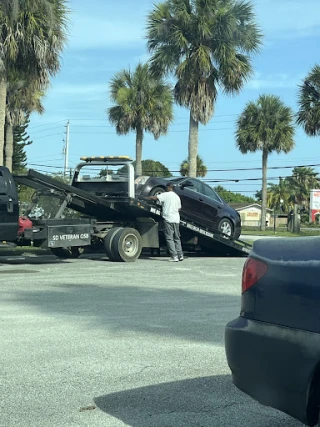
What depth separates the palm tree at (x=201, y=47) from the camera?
25.2m

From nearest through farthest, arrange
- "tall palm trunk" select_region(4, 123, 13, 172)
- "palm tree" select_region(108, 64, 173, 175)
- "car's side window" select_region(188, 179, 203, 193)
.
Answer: "car's side window" select_region(188, 179, 203, 193)
"tall palm trunk" select_region(4, 123, 13, 172)
"palm tree" select_region(108, 64, 173, 175)

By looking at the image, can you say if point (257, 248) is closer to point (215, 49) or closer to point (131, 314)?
point (131, 314)

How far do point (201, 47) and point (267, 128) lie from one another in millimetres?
21447

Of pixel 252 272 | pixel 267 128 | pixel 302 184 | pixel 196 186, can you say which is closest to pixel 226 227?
pixel 196 186

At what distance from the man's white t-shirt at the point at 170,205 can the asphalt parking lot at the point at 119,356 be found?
388cm

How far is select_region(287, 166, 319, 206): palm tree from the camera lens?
294ft

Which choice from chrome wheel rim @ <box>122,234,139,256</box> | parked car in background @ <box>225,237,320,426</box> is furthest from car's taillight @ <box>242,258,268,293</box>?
chrome wheel rim @ <box>122,234,139,256</box>

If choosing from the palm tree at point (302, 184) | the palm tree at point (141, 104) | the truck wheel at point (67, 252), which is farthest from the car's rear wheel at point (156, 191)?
the palm tree at point (302, 184)

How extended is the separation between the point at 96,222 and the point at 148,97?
18864mm

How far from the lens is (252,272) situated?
3973 mm

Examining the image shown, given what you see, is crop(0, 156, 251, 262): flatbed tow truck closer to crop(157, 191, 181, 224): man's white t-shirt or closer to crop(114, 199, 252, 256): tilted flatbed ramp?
crop(114, 199, 252, 256): tilted flatbed ramp

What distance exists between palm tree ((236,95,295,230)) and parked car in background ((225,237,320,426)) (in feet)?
141

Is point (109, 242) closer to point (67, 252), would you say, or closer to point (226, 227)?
point (67, 252)

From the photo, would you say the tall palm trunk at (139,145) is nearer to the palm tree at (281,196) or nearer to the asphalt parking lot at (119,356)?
the asphalt parking lot at (119,356)
